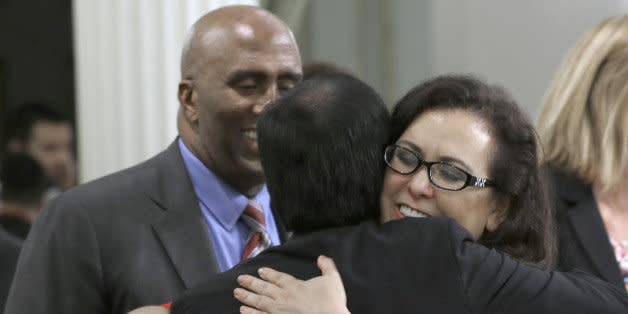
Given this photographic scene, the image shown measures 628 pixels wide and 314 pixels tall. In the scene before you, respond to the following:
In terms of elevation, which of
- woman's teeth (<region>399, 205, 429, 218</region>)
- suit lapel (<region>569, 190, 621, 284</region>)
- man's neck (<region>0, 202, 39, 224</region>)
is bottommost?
man's neck (<region>0, 202, 39, 224</region>)

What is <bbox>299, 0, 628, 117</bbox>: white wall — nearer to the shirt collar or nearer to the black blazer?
the black blazer

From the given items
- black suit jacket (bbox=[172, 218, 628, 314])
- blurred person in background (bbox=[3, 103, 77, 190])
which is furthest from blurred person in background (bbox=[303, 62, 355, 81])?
blurred person in background (bbox=[3, 103, 77, 190])

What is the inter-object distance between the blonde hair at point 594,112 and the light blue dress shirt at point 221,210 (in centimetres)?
93

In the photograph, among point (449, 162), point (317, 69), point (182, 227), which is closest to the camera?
point (449, 162)

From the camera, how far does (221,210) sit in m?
1.91

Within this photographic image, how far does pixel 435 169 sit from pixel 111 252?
2.60 ft

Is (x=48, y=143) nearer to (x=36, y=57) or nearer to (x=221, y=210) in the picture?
(x=36, y=57)

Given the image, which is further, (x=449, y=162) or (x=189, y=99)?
(x=189, y=99)

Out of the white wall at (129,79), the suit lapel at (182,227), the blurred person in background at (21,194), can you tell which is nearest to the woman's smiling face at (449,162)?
the suit lapel at (182,227)

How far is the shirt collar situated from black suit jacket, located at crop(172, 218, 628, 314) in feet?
2.20

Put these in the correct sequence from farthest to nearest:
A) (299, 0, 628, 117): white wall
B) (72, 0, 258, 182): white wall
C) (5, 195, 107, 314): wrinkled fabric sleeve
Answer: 1. (299, 0, 628, 117): white wall
2. (72, 0, 258, 182): white wall
3. (5, 195, 107, 314): wrinkled fabric sleeve

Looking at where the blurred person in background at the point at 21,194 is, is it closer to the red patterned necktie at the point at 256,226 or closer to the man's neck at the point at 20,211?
the man's neck at the point at 20,211

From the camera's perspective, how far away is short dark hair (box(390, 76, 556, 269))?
133cm

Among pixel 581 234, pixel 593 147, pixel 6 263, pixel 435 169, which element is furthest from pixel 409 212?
pixel 6 263
